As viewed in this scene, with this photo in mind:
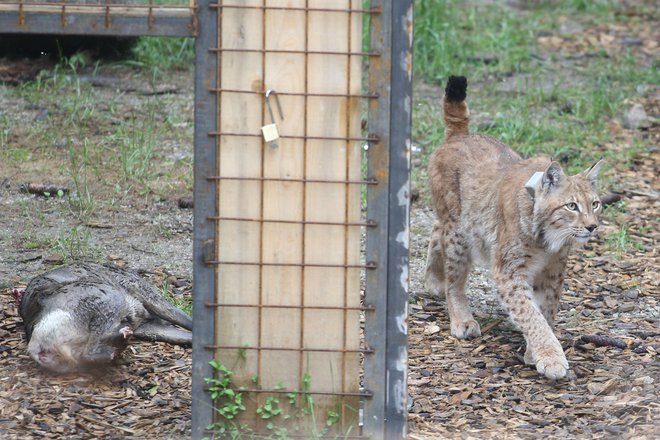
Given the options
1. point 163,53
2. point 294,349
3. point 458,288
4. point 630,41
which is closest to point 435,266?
point 458,288

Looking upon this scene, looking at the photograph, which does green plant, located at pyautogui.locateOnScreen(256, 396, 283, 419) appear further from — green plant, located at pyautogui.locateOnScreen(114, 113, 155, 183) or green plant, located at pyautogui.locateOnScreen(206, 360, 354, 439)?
green plant, located at pyautogui.locateOnScreen(114, 113, 155, 183)

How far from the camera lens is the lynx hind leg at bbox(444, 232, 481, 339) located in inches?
246

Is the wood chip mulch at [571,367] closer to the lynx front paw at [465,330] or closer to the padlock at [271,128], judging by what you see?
the lynx front paw at [465,330]

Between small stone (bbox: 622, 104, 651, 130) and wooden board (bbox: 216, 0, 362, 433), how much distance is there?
5.94 metres

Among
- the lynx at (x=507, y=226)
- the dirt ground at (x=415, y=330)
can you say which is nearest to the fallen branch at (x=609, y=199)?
the dirt ground at (x=415, y=330)

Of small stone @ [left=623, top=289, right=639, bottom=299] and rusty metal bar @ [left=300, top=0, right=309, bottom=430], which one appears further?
small stone @ [left=623, top=289, right=639, bottom=299]

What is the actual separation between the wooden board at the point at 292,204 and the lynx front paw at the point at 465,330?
6.02ft

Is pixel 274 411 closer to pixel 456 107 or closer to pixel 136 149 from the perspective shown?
pixel 456 107

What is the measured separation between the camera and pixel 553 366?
5516mm

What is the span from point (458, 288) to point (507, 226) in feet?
1.70

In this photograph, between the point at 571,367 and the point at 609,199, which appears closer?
the point at 571,367

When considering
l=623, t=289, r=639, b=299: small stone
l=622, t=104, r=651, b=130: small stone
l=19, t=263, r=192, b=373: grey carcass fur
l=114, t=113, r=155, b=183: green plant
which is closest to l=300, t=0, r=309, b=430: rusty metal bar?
l=19, t=263, r=192, b=373: grey carcass fur

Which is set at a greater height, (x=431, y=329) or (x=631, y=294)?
(x=631, y=294)

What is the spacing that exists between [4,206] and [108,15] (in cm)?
384
